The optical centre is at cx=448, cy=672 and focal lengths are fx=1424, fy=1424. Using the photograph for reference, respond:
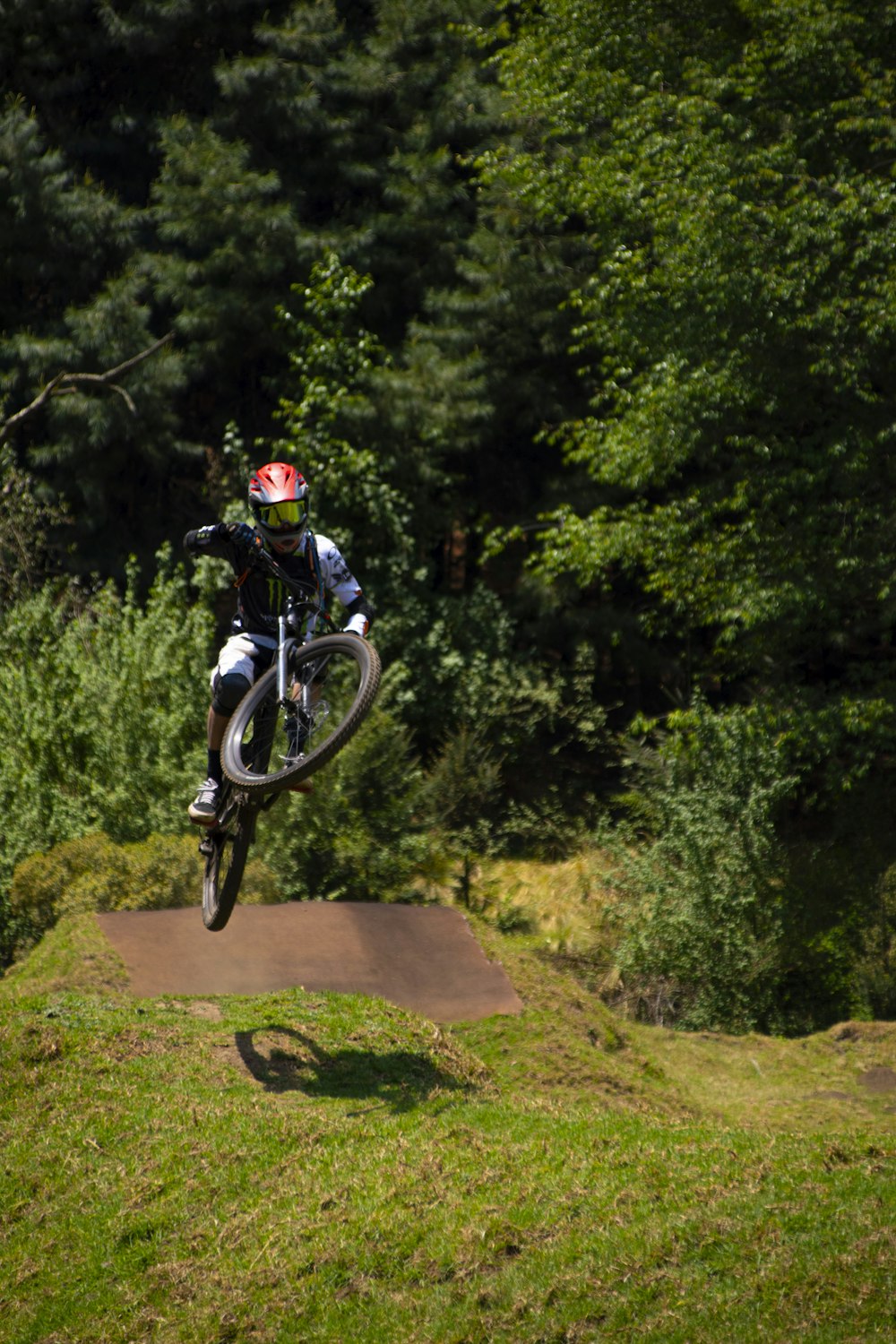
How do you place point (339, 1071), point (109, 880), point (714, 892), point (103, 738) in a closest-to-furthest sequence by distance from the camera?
point (339, 1071)
point (109, 880)
point (714, 892)
point (103, 738)

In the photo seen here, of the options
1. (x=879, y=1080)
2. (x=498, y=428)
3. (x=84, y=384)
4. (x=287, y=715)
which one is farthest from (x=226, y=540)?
(x=498, y=428)

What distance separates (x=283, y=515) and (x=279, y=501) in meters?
0.09

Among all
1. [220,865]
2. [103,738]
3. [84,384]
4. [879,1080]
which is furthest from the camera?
[84,384]

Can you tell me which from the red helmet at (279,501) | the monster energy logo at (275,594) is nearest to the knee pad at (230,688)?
the monster energy logo at (275,594)

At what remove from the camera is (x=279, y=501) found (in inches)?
325

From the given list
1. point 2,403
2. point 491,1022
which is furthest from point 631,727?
point 2,403

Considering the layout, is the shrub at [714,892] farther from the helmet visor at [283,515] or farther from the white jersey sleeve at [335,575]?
the helmet visor at [283,515]

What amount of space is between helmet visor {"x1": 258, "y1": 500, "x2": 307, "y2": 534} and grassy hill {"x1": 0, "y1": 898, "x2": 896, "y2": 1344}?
142 inches

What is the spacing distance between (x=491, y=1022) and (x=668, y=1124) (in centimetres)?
267

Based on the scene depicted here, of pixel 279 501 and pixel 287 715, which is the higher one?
pixel 279 501

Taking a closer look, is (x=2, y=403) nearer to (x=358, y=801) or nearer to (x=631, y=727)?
(x=358, y=801)

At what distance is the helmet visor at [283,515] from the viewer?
27.2 feet

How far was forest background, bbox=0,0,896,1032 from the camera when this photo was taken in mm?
16875

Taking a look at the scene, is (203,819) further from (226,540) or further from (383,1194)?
(383,1194)
